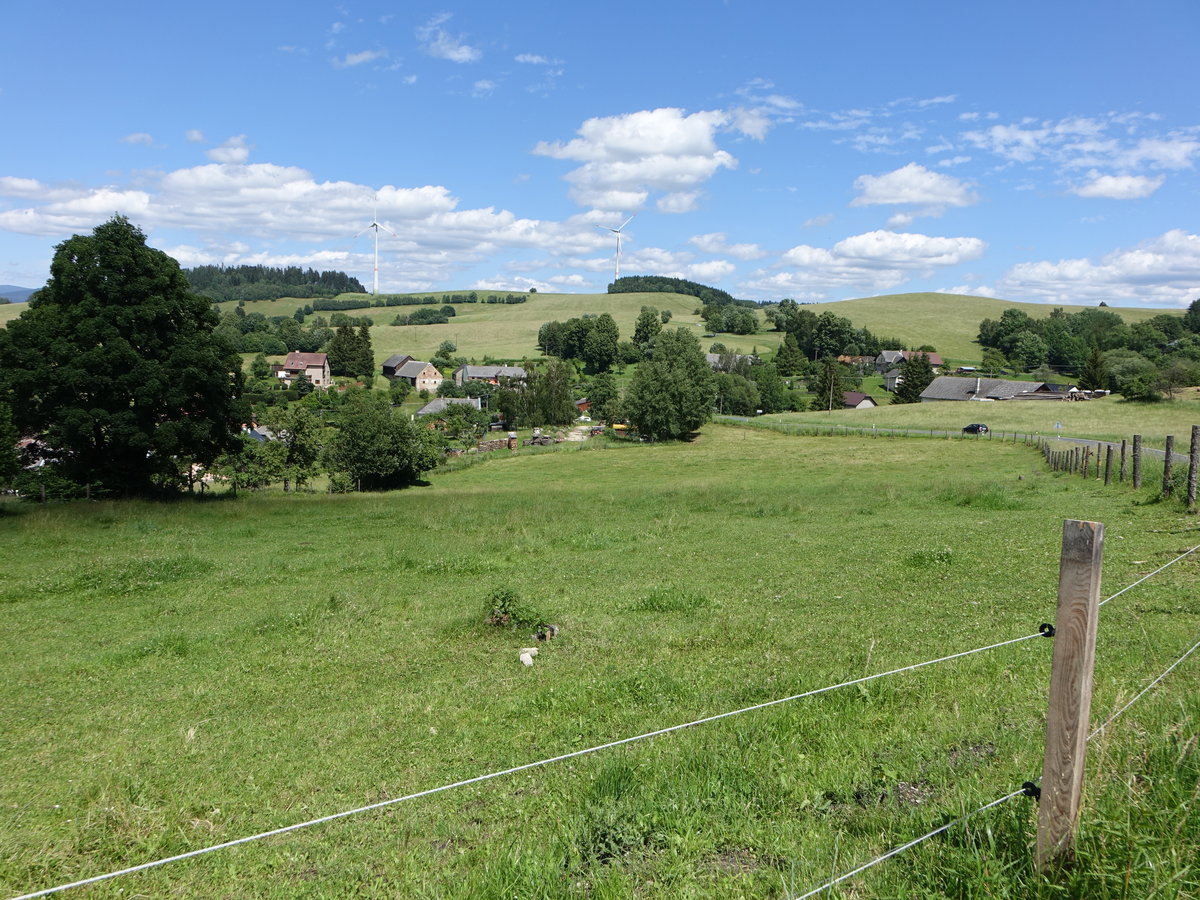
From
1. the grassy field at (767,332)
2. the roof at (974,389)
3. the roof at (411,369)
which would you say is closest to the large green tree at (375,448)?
the roof at (974,389)

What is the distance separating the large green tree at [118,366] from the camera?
99.9 feet

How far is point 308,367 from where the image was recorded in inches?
5359

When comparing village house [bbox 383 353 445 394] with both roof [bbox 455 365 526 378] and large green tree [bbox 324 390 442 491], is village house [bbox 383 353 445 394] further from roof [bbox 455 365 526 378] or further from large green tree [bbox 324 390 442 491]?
large green tree [bbox 324 390 442 491]

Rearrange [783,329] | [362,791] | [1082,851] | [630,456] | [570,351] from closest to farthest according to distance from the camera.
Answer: [1082,851] < [362,791] < [630,456] < [570,351] < [783,329]

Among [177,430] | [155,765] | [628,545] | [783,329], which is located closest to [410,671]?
[155,765]

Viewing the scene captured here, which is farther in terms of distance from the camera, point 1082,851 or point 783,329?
point 783,329

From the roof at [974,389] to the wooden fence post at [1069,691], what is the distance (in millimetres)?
116612

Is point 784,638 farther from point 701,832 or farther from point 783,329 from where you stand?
point 783,329

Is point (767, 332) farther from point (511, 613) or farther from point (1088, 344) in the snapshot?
point (511, 613)

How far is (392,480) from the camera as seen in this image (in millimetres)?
56656

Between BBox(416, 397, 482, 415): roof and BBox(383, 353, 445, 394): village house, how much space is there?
63.0 feet

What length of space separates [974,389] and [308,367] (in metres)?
112

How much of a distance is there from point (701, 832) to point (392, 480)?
5386 cm

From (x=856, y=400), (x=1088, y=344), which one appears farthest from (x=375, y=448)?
(x=1088, y=344)
